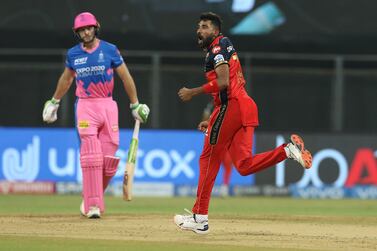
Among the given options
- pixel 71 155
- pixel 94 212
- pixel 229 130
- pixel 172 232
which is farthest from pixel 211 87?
pixel 71 155

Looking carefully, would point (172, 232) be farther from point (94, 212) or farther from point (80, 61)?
point (80, 61)

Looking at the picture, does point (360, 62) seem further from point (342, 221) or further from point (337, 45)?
point (342, 221)

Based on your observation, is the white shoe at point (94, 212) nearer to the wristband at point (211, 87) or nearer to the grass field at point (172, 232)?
the grass field at point (172, 232)

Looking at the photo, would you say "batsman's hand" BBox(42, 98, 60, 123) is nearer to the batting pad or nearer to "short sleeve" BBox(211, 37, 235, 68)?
the batting pad

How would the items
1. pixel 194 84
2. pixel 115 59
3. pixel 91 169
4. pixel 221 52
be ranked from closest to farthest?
pixel 221 52
pixel 91 169
pixel 115 59
pixel 194 84

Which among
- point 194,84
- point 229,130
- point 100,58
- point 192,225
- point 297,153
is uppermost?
point 194,84

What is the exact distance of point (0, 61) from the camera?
60.2ft

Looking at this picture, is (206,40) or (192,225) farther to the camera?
(192,225)

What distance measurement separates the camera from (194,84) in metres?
18.2

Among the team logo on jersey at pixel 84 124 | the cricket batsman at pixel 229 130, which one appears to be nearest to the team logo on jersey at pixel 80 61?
the team logo on jersey at pixel 84 124

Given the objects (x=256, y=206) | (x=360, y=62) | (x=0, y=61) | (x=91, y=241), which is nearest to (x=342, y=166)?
(x=360, y=62)

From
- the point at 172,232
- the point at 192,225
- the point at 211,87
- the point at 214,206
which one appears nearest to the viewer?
the point at 211,87

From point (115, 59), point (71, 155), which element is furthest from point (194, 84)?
point (115, 59)

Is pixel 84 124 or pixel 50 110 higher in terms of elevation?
pixel 50 110
